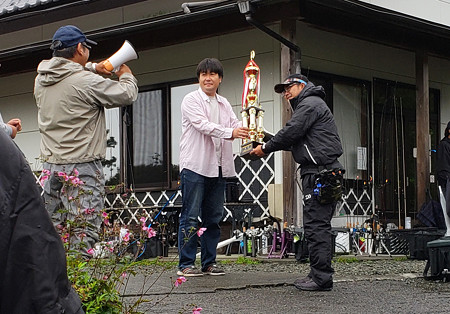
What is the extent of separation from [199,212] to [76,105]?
5.19ft

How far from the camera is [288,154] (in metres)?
11.4

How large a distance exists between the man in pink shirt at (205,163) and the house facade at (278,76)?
12.1 ft

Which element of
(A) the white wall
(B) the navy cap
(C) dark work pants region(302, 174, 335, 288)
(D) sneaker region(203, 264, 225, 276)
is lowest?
(D) sneaker region(203, 264, 225, 276)

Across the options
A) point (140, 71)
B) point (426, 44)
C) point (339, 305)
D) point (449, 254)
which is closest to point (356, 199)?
point (426, 44)

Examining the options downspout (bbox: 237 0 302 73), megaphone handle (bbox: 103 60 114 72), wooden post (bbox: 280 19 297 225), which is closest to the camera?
megaphone handle (bbox: 103 60 114 72)

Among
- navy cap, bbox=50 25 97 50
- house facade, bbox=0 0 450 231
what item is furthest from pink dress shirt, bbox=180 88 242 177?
house facade, bbox=0 0 450 231

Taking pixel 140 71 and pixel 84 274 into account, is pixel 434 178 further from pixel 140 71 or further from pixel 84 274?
pixel 84 274

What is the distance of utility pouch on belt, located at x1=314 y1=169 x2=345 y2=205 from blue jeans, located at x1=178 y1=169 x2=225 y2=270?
102 cm

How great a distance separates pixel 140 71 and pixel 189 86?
104cm

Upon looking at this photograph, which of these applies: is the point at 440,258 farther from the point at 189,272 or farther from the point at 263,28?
the point at 263,28

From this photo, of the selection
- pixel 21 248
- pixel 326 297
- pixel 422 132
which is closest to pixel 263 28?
pixel 422 132

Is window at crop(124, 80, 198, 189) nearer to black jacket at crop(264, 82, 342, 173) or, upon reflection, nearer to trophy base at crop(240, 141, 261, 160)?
trophy base at crop(240, 141, 261, 160)

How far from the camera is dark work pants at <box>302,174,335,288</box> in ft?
21.8

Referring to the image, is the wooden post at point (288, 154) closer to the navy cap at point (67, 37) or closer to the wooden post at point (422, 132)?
the wooden post at point (422, 132)
